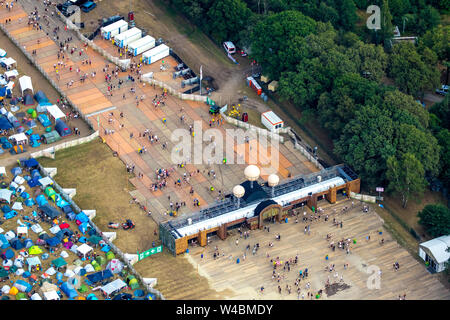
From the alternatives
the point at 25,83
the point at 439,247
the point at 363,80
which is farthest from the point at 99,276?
the point at 363,80

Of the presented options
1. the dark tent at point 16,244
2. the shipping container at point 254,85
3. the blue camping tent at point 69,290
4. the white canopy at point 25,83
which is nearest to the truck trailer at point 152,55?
the shipping container at point 254,85

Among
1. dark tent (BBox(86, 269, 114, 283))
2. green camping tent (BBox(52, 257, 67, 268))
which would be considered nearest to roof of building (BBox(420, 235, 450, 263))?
dark tent (BBox(86, 269, 114, 283))

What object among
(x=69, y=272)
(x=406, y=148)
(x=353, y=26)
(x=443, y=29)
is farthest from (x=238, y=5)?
(x=69, y=272)

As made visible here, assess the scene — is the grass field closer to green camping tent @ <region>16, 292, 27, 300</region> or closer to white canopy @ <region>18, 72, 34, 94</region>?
green camping tent @ <region>16, 292, 27, 300</region>

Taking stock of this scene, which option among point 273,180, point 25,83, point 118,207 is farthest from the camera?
point 25,83

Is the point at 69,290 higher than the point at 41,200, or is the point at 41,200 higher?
the point at 41,200

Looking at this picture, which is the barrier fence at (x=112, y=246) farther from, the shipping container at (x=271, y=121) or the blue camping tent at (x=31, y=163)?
the shipping container at (x=271, y=121)

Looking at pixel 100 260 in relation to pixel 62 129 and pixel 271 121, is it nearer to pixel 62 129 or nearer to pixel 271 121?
pixel 62 129
